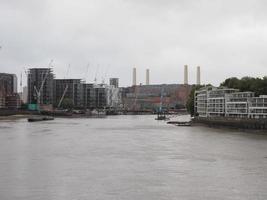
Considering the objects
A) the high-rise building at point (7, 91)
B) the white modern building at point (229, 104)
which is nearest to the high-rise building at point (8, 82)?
the high-rise building at point (7, 91)

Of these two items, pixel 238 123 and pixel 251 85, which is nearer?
pixel 238 123

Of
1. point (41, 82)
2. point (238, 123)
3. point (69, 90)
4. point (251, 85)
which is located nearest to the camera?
point (238, 123)

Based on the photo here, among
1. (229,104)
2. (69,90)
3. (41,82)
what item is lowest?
(229,104)

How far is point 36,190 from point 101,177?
3.03 metres

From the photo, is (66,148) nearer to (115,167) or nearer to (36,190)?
(115,167)

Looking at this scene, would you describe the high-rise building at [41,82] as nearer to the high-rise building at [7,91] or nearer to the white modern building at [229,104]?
the high-rise building at [7,91]

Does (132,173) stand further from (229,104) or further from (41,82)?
(41,82)

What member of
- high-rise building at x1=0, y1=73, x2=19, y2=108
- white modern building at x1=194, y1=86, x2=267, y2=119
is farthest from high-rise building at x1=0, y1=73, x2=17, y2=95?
white modern building at x1=194, y1=86, x2=267, y2=119

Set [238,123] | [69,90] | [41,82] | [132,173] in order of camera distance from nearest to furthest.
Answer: [132,173], [238,123], [41,82], [69,90]

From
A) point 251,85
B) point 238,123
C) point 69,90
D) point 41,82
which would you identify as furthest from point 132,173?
point 69,90

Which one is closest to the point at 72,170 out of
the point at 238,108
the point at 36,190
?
the point at 36,190

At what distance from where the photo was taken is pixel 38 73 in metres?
161

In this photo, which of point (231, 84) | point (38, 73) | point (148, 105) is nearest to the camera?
point (231, 84)

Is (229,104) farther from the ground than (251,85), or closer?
closer
